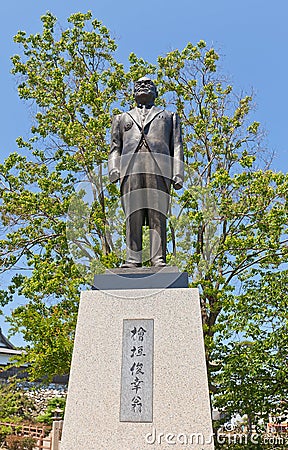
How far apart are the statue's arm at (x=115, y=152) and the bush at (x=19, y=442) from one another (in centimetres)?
702

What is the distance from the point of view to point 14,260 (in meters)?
10.6

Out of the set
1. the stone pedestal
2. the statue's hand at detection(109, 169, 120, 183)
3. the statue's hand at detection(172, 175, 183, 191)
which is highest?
the statue's hand at detection(109, 169, 120, 183)

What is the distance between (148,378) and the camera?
12.0 feet

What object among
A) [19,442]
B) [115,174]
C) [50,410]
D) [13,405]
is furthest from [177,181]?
[50,410]

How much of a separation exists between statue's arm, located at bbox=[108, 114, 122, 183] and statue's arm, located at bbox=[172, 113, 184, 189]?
0.51 m

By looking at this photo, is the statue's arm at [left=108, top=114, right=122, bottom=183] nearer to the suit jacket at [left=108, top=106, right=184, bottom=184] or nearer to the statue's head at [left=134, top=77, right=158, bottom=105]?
the suit jacket at [left=108, top=106, right=184, bottom=184]

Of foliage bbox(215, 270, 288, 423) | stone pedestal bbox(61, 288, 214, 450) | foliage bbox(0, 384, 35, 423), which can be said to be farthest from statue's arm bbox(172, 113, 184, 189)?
foliage bbox(0, 384, 35, 423)

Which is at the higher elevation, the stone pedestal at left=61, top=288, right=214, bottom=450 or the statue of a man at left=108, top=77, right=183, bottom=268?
the statue of a man at left=108, top=77, right=183, bottom=268

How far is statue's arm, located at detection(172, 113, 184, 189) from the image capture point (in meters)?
4.29

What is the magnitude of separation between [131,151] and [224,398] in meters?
6.08

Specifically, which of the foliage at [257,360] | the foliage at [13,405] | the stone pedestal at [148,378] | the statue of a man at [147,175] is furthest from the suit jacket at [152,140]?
the foliage at [13,405]

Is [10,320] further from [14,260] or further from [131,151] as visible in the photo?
[131,151]

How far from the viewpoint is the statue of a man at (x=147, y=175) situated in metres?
4.31

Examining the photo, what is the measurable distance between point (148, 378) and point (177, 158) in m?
1.92
